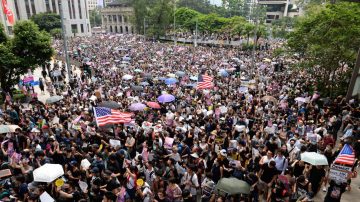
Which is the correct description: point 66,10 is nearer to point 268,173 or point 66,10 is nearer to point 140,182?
point 140,182

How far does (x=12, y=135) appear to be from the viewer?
1005cm

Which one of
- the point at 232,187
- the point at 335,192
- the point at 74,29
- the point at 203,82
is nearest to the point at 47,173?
the point at 232,187

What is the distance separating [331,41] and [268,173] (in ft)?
39.0

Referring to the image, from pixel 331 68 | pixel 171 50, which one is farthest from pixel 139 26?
pixel 331 68

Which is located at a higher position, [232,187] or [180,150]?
[232,187]

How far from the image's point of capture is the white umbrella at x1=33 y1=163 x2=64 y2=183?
688 centimetres

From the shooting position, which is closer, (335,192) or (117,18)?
(335,192)

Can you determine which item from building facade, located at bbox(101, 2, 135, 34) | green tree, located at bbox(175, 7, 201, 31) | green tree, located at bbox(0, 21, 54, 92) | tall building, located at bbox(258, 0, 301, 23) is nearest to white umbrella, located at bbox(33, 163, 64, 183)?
green tree, located at bbox(0, 21, 54, 92)

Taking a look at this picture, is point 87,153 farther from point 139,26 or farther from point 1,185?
point 139,26

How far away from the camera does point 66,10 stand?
7831cm

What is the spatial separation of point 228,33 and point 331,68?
3635cm

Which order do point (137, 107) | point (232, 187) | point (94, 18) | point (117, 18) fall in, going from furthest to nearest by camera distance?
point (94, 18) < point (117, 18) < point (137, 107) < point (232, 187)

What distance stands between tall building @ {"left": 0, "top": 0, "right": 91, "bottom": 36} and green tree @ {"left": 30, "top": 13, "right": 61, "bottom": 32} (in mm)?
4982

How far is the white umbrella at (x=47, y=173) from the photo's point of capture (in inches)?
271
